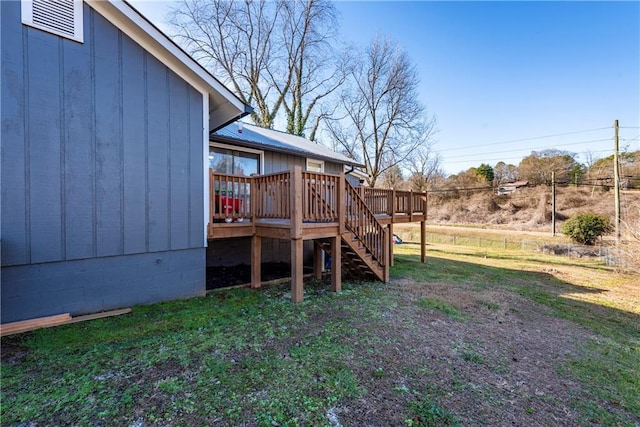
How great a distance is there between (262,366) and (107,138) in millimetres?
4285

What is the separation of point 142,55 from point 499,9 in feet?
49.0

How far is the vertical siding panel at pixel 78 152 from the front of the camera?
13.5 ft

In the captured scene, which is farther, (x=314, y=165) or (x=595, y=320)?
(x=314, y=165)

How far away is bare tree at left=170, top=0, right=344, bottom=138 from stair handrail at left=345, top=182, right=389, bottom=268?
16591 mm

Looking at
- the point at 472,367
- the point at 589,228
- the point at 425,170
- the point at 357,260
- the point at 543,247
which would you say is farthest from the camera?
the point at 425,170

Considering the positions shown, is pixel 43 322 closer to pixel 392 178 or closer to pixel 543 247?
pixel 543 247

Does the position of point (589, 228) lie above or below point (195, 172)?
below

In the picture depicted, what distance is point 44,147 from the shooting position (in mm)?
3941

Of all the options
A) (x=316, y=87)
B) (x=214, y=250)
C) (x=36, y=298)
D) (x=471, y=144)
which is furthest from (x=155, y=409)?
(x=471, y=144)

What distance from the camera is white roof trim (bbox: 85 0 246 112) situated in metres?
4.38

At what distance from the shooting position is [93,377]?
→ 8.91ft

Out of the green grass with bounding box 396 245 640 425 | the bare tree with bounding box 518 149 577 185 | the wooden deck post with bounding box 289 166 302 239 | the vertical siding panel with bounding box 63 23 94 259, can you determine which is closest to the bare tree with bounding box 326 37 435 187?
the green grass with bounding box 396 245 640 425

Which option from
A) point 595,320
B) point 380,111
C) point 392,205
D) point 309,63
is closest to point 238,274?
point 392,205

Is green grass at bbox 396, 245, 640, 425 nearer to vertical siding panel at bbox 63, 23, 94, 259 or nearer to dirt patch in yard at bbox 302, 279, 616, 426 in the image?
dirt patch in yard at bbox 302, 279, 616, 426
